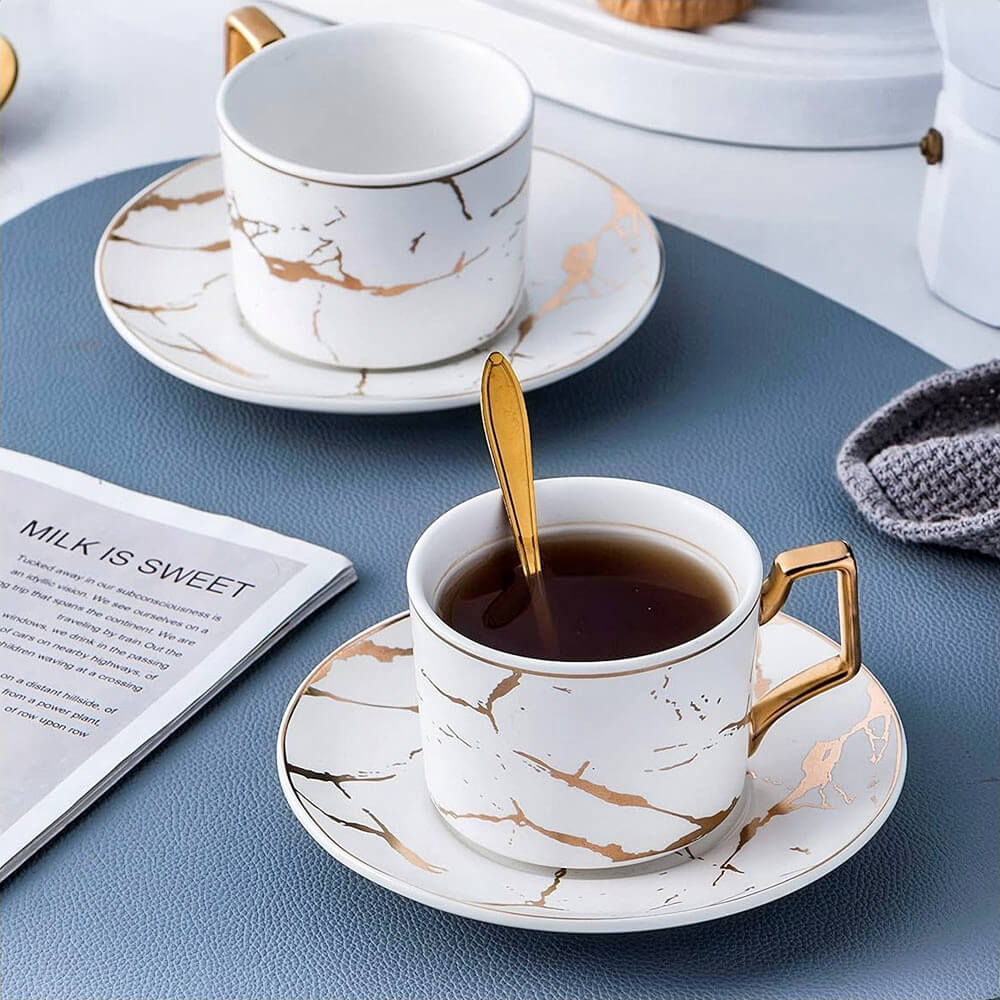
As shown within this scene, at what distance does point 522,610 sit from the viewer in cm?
49

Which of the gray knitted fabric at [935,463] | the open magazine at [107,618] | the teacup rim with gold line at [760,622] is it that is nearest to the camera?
the teacup rim with gold line at [760,622]

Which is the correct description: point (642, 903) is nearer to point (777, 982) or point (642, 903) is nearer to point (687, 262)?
point (777, 982)

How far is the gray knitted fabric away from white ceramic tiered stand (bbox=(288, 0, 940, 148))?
36 cm

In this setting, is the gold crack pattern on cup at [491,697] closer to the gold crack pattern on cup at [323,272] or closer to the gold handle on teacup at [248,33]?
the gold crack pattern on cup at [323,272]

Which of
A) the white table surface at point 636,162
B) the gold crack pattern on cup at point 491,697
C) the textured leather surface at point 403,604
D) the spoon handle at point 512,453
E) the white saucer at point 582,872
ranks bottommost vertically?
the white table surface at point 636,162

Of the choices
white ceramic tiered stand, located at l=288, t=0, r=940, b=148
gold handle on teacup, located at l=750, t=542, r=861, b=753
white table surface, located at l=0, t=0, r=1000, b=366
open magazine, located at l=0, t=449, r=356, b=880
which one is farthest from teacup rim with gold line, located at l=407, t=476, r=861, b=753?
white ceramic tiered stand, located at l=288, t=0, r=940, b=148

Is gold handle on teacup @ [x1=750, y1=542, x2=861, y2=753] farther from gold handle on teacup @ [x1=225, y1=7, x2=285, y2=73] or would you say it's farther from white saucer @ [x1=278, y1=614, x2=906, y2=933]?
gold handle on teacup @ [x1=225, y1=7, x2=285, y2=73]

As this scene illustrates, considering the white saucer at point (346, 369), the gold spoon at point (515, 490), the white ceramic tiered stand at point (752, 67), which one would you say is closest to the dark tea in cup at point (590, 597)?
the gold spoon at point (515, 490)

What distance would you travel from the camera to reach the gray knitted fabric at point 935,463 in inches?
25.7

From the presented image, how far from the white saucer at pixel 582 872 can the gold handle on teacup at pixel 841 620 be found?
0.09 ft

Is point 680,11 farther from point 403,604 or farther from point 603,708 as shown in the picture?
point 603,708

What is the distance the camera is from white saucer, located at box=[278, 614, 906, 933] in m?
0.47

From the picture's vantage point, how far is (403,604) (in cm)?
64

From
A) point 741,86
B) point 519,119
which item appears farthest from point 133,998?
point 741,86
